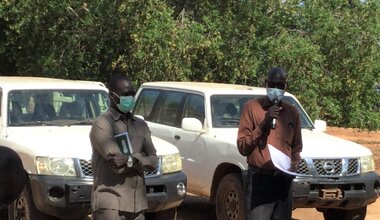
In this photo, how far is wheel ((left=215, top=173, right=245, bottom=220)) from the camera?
724 centimetres

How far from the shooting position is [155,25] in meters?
14.1

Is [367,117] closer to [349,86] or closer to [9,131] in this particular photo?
[349,86]

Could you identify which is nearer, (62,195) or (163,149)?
(62,195)

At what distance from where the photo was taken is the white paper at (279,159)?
15.7 ft

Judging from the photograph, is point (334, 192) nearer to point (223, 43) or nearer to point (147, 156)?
point (147, 156)

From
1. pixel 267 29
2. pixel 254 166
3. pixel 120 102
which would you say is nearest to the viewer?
pixel 120 102

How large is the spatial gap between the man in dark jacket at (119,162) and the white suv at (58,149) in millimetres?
2097

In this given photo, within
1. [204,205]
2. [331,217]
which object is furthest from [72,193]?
[204,205]

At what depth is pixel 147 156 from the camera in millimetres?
4328

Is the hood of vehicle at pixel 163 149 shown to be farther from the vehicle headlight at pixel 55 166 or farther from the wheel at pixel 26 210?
the wheel at pixel 26 210

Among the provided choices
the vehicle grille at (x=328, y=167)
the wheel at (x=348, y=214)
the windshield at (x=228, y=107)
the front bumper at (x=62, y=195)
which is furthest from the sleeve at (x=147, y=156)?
the wheel at (x=348, y=214)

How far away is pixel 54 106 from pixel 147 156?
362 centimetres

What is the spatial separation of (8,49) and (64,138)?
14.9 metres

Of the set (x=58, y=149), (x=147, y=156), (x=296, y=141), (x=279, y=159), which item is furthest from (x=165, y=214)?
(x=147, y=156)
